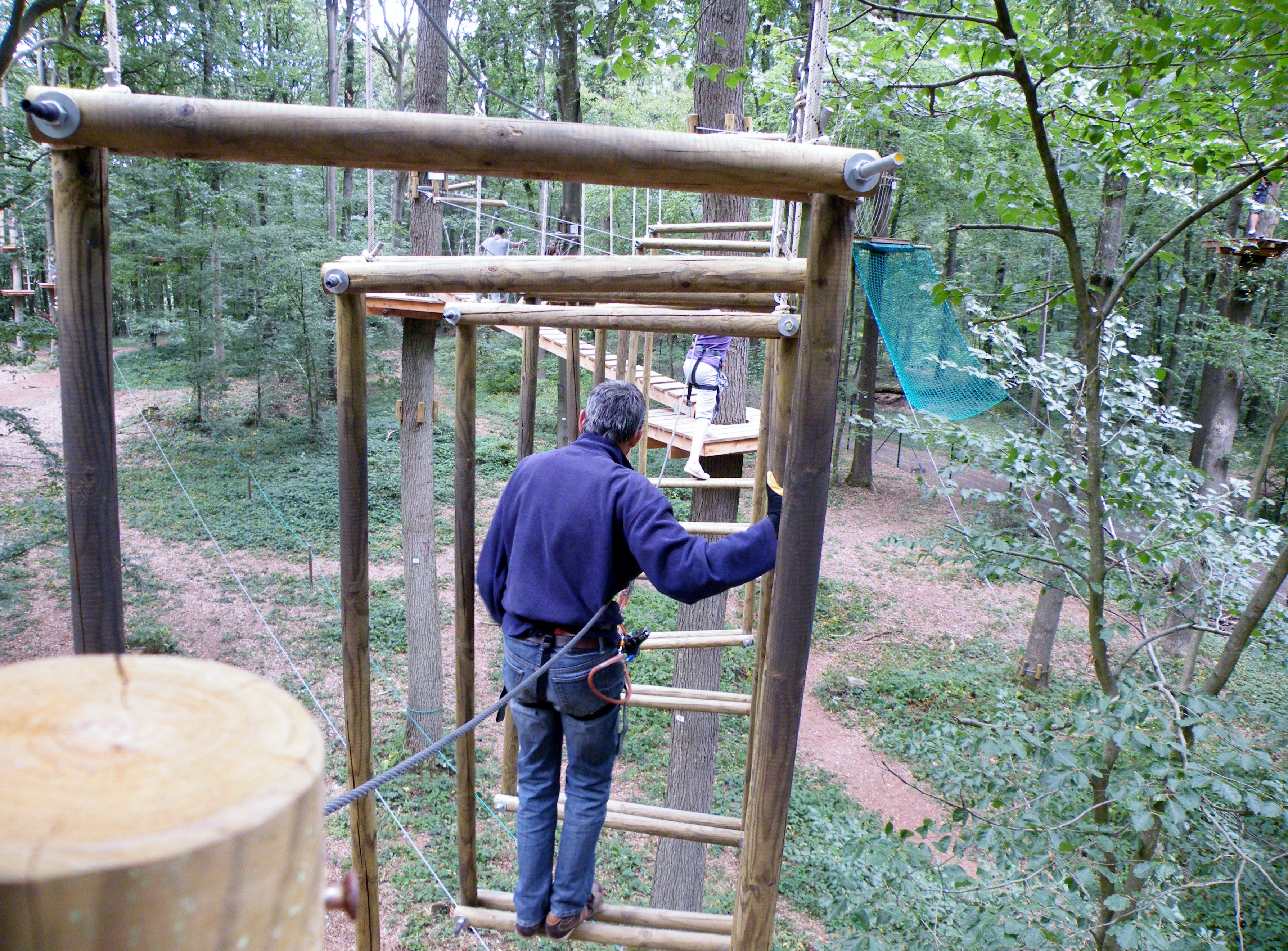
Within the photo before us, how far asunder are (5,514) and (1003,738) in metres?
11.9

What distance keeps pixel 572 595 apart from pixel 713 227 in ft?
8.70

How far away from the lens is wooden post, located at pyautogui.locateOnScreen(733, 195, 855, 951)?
Result: 1.64 metres

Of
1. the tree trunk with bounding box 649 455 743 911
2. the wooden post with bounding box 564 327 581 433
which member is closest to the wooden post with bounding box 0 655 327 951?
the wooden post with bounding box 564 327 581 433

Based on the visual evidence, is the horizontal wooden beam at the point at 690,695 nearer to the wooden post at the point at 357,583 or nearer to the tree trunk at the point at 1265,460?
the wooden post at the point at 357,583

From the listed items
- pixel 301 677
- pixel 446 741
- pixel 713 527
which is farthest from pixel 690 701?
pixel 301 677

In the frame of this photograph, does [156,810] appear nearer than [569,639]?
Yes

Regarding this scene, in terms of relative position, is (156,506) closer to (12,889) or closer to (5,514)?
(5,514)

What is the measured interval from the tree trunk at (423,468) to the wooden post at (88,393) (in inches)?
221

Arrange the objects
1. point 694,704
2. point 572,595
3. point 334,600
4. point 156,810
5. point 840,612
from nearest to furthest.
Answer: point 156,810
point 572,595
point 694,704
point 334,600
point 840,612

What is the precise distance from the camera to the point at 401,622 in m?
9.73

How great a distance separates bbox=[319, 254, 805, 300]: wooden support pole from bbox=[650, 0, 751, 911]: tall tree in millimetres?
2768

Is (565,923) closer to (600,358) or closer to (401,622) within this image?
(600,358)

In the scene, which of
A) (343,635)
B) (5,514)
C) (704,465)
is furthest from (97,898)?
(5,514)

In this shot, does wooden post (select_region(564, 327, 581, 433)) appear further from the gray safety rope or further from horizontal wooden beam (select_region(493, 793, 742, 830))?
horizontal wooden beam (select_region(493, 793, 742, 830))
